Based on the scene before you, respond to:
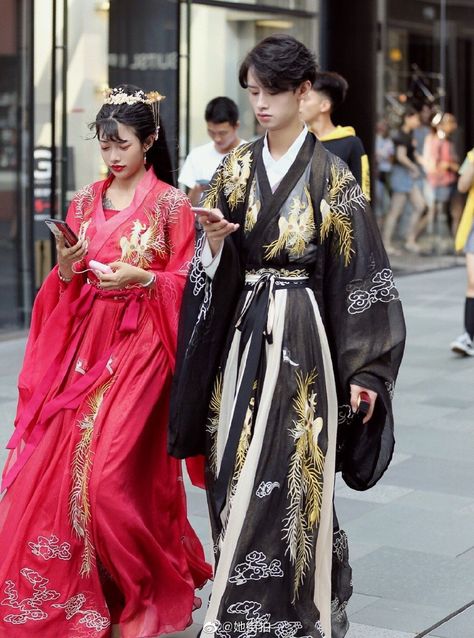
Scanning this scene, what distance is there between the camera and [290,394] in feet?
12.2

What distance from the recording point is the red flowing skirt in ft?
13.0

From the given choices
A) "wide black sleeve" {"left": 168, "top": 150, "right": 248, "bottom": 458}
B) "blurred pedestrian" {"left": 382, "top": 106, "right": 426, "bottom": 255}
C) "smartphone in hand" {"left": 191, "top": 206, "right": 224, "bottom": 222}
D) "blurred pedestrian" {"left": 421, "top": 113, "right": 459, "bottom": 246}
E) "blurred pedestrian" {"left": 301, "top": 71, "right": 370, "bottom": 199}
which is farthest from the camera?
"blurred pedestrian" {"left": 421, "top": 113, "right": 459, "bottom": 246}

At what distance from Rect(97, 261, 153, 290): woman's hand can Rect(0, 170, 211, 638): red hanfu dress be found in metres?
0.07

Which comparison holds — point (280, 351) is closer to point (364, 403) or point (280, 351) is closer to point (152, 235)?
point (364, 403)

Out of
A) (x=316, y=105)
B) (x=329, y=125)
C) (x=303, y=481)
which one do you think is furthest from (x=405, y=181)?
(x=303, y=481)

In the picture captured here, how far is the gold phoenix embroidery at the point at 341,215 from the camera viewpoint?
3.75 meters

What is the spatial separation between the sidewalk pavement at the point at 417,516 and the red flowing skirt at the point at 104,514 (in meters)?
0.29

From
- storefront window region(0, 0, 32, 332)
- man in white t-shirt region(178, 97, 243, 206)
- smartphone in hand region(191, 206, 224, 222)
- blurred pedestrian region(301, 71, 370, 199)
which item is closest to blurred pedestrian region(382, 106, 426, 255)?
storefront window region(0, 0, 32, 332)

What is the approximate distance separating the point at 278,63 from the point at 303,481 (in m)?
1.16

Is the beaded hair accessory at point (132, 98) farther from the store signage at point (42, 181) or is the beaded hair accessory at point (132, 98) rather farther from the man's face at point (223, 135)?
the store signage at point (42, 181)

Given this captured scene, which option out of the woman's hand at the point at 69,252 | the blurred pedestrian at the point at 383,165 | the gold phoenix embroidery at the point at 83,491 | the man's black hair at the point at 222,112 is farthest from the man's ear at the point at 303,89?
the blurred pedestrian at the point at 383,165

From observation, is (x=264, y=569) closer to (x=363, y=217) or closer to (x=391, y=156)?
(x=363, y=217)

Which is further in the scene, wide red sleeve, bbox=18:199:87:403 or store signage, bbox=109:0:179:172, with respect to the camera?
store signage, bbox=109:0:179:172

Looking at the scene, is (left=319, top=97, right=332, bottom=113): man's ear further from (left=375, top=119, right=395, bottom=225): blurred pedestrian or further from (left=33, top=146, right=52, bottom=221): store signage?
(left=375, top=119, right=395, bottom=225): blurred pedestrian
